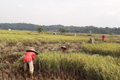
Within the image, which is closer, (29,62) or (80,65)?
(29,62)

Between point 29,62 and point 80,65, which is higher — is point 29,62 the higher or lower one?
the higher one

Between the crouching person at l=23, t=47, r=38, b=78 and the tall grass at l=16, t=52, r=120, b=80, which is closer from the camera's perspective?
the tall grass at l=16, t=52, r=120, b=80

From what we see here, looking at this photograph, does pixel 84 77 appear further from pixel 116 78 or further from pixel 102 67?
pixel 116 78

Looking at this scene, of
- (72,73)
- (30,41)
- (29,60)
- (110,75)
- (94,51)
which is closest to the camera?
(110,75)

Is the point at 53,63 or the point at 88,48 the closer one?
the point at 53,63

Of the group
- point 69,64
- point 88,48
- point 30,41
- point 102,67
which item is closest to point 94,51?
point 88,48

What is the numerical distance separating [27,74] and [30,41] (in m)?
7.25

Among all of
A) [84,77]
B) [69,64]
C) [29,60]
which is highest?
[29,60]

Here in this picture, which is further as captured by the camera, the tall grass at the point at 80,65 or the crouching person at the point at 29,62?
the crouching person at the point at 29,62

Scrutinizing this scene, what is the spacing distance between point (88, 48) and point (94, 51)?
0.47 meters

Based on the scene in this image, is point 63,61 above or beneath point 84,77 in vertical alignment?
above

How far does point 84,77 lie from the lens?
10.5ft

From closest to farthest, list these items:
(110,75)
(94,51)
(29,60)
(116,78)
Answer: (116,78)
(110,75)
(29,60)
(94,51)

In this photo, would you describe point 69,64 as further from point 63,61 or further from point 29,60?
point 29,60
